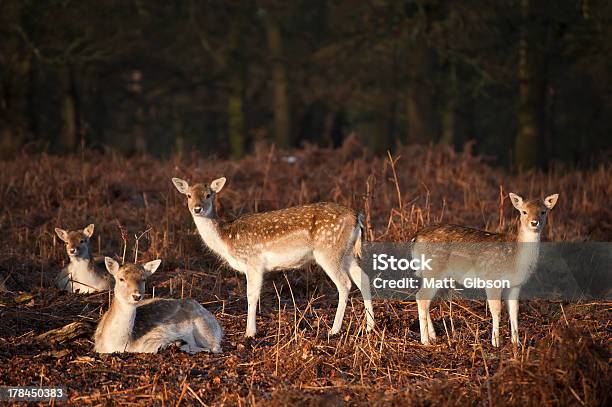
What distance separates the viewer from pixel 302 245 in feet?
28.7

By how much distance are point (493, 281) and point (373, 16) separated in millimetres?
18018

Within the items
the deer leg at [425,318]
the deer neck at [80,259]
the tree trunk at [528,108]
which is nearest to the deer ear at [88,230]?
the deer neck at [80,259]

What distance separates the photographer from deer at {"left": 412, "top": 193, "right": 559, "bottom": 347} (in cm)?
807

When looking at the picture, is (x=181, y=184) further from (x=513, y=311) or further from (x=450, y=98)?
(x=450, y=98)

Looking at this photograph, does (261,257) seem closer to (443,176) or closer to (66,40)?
(443,176)

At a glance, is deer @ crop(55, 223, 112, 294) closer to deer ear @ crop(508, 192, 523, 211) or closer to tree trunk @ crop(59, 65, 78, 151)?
deer ear @ crop(508, 192, 523, 211)

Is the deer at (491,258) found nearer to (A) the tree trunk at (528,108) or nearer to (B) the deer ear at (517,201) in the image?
(B) the deer ear at (517,201)

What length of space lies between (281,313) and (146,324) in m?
1.69

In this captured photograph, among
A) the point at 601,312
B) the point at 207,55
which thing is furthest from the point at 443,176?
the point at 207,55

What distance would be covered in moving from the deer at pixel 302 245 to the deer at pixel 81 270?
1709mm

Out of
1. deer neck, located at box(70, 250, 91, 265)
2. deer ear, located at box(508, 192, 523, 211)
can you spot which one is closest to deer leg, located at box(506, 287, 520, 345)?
deer ear, located at box(508, 192, 523, 211)

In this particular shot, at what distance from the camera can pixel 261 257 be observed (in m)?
8.87

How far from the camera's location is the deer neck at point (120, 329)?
739 centimetres

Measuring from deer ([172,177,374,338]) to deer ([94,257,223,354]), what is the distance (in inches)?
33.0
